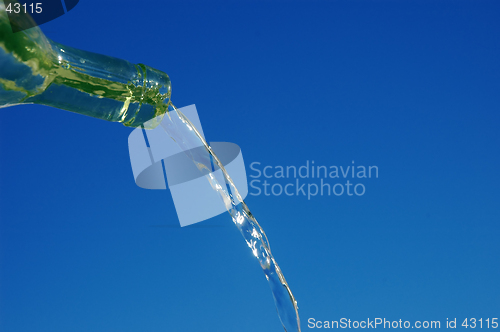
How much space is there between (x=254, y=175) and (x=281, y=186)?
81mm

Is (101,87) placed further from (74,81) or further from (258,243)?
(258,243)

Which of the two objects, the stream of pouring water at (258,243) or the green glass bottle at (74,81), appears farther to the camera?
the stream of pouring water at (258,243)

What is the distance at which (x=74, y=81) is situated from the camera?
27cm

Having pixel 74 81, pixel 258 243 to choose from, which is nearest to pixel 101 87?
pixel 74 81

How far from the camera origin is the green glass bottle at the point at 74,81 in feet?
0.74

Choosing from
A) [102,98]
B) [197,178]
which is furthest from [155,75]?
[197,178]

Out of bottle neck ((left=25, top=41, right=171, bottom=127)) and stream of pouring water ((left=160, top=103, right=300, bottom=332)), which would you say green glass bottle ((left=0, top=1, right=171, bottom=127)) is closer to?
bottle neck ((left=25, top=41, right=171, bottom=127))

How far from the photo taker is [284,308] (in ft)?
1.87

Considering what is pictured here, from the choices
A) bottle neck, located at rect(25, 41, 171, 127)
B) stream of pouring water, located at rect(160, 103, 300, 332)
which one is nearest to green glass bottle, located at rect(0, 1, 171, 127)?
bottle neck, located at rect(25, 41, 171, 127)

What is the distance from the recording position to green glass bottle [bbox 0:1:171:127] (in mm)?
227

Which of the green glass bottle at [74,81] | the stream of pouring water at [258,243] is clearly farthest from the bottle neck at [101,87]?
the stream of pouring water at [258,243]

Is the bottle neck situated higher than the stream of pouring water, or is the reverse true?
the stream of pouring water

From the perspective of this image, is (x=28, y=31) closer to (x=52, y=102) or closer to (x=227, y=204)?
(x=52, y=102)

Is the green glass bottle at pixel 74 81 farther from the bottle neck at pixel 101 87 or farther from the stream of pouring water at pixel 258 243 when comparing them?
the stream of pouring water at pixel 258 243
